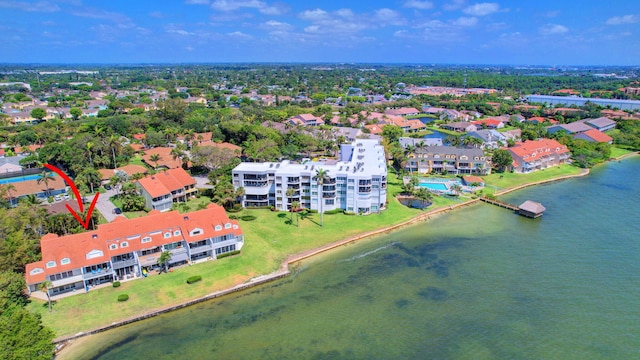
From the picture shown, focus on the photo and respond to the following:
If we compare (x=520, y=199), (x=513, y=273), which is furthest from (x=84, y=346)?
(x=520, y=199)

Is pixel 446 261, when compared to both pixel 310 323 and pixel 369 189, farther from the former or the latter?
pixel 310 323

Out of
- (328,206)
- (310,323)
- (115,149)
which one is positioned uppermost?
(115,149)

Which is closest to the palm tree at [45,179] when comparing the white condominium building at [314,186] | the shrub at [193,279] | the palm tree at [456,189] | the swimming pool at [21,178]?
the swimming pool at [21,178]

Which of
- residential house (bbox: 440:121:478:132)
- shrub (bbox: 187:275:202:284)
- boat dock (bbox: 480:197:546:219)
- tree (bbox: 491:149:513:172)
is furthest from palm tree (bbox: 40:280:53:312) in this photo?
residential house (bbox: 440:121:478:132)

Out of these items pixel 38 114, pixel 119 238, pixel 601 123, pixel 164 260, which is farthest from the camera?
pixel 38 114

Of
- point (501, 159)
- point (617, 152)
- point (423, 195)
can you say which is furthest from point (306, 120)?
point (617, 152)

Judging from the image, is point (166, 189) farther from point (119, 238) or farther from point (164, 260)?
point (164, 260)
